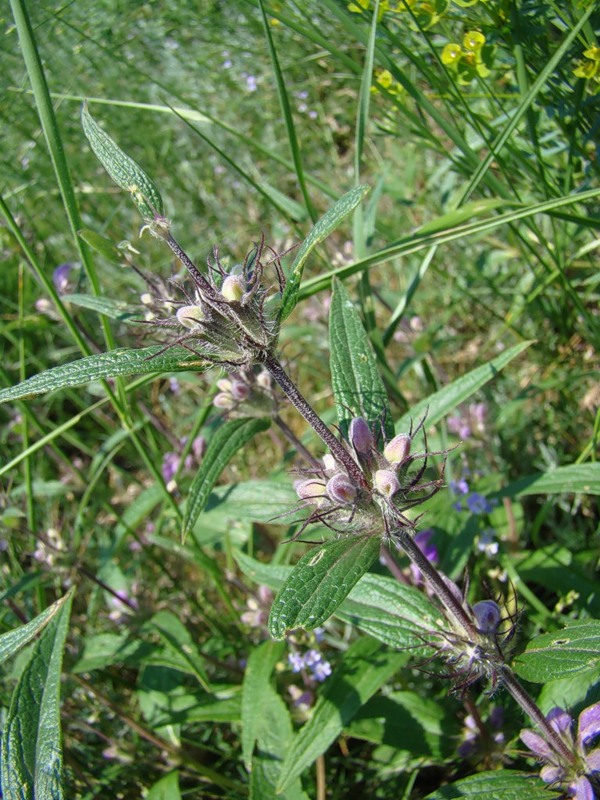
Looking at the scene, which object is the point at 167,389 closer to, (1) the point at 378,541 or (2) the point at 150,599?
(2) the point at 150,599

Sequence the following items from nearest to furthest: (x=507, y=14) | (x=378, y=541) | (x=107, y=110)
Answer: (x=378, y=541) < (x=507, y=14) < (x=107, y=110)

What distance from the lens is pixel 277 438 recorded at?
263cm

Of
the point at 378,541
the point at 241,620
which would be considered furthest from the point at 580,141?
the point at 241,620

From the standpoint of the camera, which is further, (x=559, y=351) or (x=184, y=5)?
(x=184, y=5)

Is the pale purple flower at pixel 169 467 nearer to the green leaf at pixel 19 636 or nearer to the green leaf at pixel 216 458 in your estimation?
the green leaf at pixel 216 458

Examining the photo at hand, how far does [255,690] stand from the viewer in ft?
6.40

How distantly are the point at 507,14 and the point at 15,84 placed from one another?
273 cm

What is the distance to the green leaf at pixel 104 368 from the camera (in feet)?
3.67

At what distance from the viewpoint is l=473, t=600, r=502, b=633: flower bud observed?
1.44 metres

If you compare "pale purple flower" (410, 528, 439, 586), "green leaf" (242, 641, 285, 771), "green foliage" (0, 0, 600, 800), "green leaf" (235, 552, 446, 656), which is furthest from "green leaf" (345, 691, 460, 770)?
"green leaf" (235, 552, 446, 656)

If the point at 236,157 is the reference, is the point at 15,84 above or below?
above

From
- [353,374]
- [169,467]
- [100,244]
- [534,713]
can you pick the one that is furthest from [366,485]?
[169,467]

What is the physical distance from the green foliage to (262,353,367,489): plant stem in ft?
0.24

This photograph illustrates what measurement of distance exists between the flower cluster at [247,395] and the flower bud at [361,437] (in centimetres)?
62
